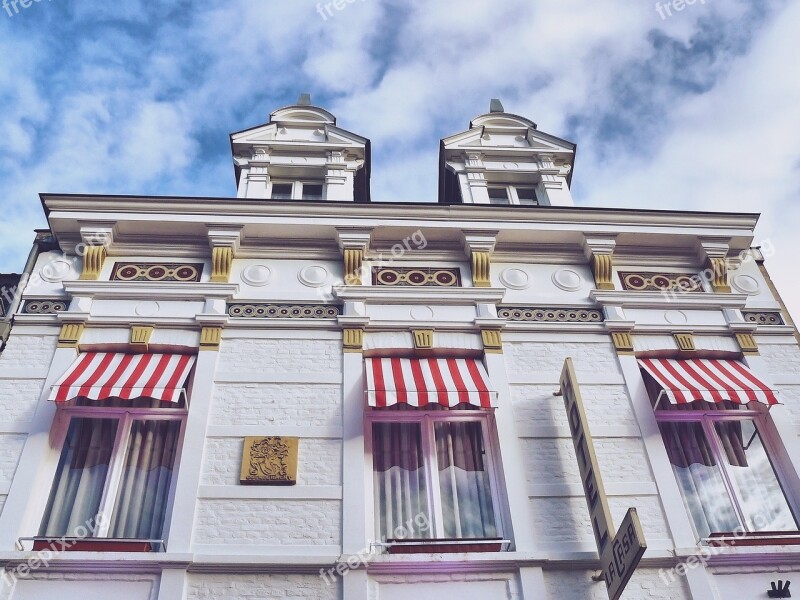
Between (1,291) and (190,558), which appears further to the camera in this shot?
(1,291)

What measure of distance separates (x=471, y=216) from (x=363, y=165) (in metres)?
3.05

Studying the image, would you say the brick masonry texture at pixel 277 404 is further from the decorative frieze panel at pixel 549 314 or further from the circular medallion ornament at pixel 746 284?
the circular medallion ornament at pixel 746 284

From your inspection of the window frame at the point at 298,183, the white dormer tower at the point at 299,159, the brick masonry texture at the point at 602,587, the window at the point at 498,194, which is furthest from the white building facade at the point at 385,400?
the window at the point at 498,194

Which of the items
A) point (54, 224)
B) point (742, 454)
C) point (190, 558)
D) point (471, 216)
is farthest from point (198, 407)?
point (742, 454)

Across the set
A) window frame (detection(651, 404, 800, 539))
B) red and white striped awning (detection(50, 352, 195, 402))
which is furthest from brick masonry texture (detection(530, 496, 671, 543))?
red and white striped awning (detection(50, 352, 195, 402))

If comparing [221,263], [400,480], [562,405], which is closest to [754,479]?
[562,405]

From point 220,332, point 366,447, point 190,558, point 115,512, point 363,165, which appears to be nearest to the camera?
point 190,558

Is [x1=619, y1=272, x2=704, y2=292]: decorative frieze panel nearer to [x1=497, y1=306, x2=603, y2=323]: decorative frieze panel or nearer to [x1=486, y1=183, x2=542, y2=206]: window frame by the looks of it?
[x1=497, y1=306, x2=603, y2=323]: decorative frieze panel

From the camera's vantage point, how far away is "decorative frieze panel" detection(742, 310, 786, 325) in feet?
37.5

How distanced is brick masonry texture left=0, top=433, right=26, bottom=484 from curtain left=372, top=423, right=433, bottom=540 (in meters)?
4.65

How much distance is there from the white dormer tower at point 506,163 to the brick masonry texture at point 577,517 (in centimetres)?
621

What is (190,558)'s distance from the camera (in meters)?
7.97

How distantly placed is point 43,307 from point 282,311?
3699 millimetres

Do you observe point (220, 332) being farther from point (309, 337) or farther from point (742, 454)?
point (742, 454)
